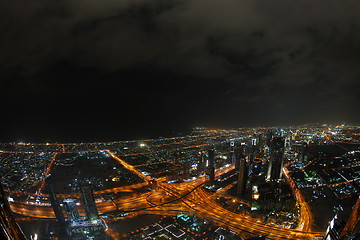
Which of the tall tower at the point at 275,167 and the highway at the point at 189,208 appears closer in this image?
the highway at the point at 189,208

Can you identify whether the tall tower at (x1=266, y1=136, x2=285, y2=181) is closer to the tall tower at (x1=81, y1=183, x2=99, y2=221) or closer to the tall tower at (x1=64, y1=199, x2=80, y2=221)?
the tall tower at (x1=81, y1=183, x2=99, y2=221)

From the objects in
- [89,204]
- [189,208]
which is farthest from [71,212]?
[189,208]

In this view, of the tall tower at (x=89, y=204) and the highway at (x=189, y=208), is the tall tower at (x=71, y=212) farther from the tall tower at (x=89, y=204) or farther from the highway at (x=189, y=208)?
the highway at (x=189, y=208)

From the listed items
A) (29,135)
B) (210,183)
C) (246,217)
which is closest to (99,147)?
(29,135)

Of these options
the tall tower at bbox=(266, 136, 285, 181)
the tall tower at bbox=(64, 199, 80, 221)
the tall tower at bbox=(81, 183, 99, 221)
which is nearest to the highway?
Result: the tall tower at bbox=(64, 199, 80, 221)

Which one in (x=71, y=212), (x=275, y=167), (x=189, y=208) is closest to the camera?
(x=71, y=212)

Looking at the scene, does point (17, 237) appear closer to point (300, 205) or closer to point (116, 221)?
point (116, 221)

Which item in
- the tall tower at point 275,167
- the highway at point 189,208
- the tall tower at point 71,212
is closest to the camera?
the highway at point 189,208

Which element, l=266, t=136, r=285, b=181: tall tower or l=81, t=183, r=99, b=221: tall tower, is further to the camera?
l=266, t=136, r=285, b=181: tall tower

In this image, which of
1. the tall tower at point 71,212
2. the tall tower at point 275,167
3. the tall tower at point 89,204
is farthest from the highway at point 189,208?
the tall tower at point 275,167

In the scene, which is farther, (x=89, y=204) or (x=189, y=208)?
(x=189, y=208)

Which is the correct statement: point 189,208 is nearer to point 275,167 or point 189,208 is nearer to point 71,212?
point 71,212
